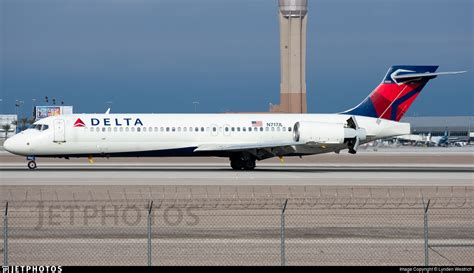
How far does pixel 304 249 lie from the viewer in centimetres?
→ 2053

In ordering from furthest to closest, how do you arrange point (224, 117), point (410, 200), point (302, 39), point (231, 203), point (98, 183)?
1. point (302, 39)
2. point (224, 117)
3. point (98, 183)
4. point (410, 200)
5. point (231, 203)

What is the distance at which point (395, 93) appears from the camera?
5175 centimetres

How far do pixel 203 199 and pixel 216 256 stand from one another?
1209cm

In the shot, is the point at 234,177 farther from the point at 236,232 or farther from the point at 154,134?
the point at 236,232

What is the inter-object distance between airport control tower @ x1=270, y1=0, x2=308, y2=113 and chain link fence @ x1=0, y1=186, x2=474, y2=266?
115541 mm

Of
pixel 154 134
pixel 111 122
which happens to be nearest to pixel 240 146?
pixel 154 134

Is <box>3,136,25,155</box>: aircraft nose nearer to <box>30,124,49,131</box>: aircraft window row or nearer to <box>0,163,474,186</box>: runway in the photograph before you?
<box>0,163,474,186</box>: runway

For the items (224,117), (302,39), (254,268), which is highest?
(302,39)

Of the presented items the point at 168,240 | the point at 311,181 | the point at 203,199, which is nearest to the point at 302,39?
the point at 311,181

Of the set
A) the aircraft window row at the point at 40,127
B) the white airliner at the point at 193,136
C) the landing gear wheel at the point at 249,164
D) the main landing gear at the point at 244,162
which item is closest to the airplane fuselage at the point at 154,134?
the white airliner at the point at 193,136

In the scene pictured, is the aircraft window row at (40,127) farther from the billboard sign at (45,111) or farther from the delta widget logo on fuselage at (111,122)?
the billboard sign at (45,111)

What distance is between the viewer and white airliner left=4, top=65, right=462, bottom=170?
48.7m

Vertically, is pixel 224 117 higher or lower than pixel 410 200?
higher

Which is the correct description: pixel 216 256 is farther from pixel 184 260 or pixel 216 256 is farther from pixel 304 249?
pixel 304 249
